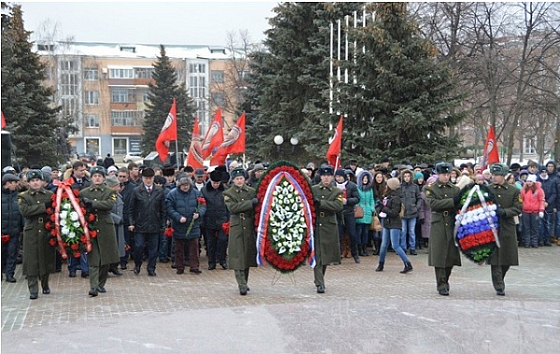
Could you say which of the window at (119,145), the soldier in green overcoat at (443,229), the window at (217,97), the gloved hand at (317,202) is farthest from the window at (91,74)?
the soldier in green overcoat at (443,229)

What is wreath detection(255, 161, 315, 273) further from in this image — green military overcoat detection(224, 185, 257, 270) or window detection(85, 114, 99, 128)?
window detection(85, 114, 99, 128)

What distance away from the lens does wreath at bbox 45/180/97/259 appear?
394 inches

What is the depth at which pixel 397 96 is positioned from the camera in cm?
2077

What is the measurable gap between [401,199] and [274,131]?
16548 millimetres

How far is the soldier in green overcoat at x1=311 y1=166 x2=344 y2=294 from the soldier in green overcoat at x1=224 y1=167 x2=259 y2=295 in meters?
0.97

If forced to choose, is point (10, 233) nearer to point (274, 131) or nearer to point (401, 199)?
point (401, 199)

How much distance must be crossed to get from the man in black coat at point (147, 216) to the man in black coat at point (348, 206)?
3.57 metres

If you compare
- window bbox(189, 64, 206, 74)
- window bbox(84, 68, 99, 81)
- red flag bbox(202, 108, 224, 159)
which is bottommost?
red flag bbox(202, 108, 224, 159)

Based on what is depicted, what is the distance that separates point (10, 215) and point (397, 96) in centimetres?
1277

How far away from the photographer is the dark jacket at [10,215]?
453 inches

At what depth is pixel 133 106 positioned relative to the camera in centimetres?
8669

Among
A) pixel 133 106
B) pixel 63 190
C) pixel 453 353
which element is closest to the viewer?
pixel 453 353

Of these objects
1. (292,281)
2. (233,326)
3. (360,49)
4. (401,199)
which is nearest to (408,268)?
(401,199)

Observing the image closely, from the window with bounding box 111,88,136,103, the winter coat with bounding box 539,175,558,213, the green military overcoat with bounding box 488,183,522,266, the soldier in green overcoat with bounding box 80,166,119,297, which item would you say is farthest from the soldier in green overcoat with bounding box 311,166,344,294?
the window with bounding box 111,88,136,103
